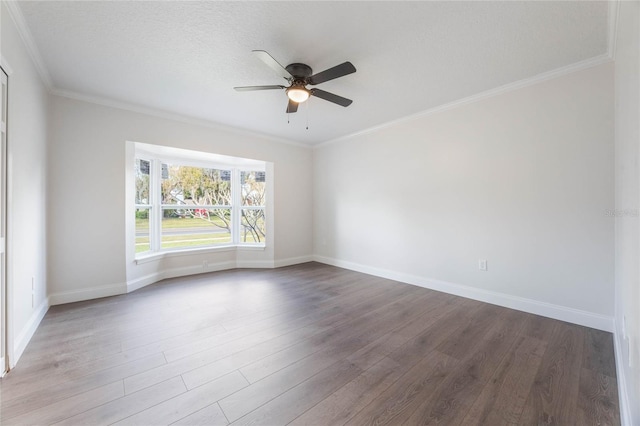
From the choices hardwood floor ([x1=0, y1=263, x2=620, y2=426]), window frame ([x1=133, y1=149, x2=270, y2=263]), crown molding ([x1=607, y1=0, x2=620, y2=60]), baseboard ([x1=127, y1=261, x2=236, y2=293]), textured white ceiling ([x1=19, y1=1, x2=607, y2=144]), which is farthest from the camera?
window frame ([x1=133, y1=149, x2=270, y2=263])

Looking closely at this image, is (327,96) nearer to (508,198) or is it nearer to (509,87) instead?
(509,87)

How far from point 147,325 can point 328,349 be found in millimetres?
1832

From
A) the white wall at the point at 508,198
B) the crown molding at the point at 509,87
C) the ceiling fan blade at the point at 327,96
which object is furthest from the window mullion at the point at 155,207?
the crown molding at the point at 509,87

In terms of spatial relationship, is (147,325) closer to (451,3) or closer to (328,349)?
(328,349)

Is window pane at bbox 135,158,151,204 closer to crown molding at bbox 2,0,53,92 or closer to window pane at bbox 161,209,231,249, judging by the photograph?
window pane at bbox 161,209,231,249

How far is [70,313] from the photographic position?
106 inches

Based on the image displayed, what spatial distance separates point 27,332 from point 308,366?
2.44 m

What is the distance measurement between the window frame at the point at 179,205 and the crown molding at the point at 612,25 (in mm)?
4442

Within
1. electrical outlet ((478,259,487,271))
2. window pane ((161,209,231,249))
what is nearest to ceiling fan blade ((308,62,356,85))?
electrical outlet ((478,259,487,271))

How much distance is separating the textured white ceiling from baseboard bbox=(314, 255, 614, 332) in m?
2.42

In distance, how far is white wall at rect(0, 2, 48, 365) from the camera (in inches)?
71.7

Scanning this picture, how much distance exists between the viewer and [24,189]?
6.98 feet

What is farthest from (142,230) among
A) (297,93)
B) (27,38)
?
(297,93)

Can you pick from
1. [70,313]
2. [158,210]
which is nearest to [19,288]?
[70,313]
